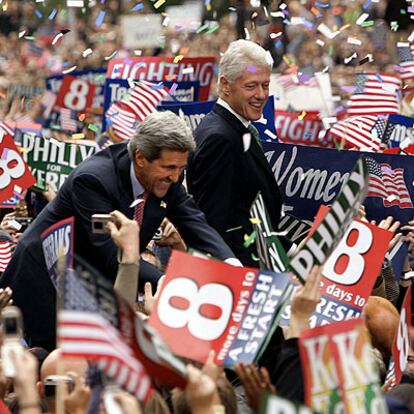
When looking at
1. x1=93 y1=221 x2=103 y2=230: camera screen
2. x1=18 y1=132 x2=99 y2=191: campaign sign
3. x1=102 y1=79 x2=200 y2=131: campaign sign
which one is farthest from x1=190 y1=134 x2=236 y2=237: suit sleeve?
x1=102 y1=79 x2=200 y2=131: campaign sign

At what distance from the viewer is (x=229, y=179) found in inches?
293

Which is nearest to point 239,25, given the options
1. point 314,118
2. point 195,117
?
point 314,118

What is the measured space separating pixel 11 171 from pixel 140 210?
8.63 ft

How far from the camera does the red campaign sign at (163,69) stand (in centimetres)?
1242

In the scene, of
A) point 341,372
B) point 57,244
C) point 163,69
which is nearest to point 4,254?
point 57,244

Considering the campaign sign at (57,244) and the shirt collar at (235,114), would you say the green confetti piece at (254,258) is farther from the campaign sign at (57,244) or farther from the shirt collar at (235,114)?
the campaign sign at (57,244)

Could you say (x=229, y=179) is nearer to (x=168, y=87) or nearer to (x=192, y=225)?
(x=192, y=225)

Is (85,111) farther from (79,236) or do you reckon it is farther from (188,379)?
(188,379)

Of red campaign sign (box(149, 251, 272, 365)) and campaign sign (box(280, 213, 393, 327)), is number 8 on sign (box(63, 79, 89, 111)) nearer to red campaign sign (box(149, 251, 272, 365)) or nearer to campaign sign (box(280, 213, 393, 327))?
campaign sign (box(280, 213, 393, 327))

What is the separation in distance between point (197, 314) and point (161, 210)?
163cm

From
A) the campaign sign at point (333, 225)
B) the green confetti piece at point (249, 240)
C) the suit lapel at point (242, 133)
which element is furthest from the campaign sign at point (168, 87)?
the campaign sign at point (333, 225)

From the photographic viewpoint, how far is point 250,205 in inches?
297

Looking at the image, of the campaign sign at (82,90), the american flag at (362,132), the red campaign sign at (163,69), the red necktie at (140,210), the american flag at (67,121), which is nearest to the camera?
the red necktie at (140,210)

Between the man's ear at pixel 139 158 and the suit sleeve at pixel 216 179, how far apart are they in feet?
2.18
